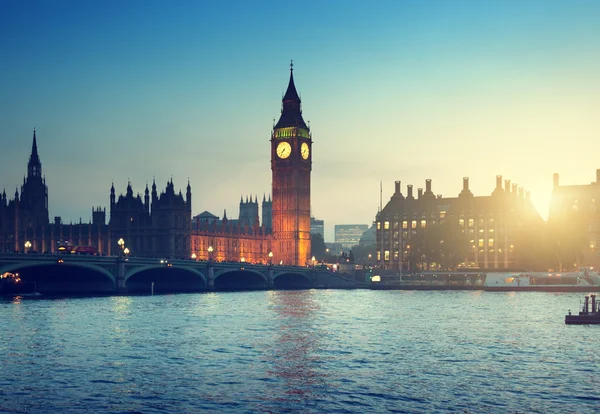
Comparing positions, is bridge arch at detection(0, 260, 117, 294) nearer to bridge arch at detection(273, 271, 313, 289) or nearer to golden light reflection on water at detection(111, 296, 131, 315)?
golden light reflection on water at detection(111, 296, 131, 315)

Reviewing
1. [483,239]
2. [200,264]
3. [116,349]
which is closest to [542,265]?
[483,239]

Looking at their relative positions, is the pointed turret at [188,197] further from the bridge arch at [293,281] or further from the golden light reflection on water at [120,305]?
the golden light reflection on water at [120,305]

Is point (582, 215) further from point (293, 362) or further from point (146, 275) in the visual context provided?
point (293, 362)

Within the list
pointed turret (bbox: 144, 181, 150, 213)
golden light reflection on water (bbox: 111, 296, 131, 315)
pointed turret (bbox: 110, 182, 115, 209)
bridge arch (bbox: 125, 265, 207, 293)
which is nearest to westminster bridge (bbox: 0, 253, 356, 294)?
bridge arch (bbox: 125, 265, 207, 293)

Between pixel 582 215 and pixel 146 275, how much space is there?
A: 94435 mm

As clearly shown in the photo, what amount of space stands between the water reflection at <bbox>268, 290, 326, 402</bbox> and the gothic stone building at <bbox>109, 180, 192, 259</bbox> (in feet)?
326

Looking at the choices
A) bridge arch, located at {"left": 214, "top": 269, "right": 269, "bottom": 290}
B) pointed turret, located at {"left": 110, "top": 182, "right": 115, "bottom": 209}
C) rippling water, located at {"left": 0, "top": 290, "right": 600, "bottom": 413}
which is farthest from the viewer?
pointed turret, located at {"left": 110, "top": 182, "right": 115, "bottom": 209}

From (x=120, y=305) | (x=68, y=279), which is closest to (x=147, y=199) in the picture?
(x=68, y=279)

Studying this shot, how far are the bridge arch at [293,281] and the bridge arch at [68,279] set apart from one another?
165 ft

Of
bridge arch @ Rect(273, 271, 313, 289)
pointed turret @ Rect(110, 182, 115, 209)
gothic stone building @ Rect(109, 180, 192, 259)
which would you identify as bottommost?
bridge arch @ Rect(273, 271, 313, 289)

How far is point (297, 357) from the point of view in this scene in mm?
50562

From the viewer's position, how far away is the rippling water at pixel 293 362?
3666cm

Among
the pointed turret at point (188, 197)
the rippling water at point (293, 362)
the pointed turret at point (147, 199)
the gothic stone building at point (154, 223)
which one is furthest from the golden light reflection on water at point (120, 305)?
the pointed turret at point (147, 199)

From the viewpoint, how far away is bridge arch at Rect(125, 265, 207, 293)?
131 meters
